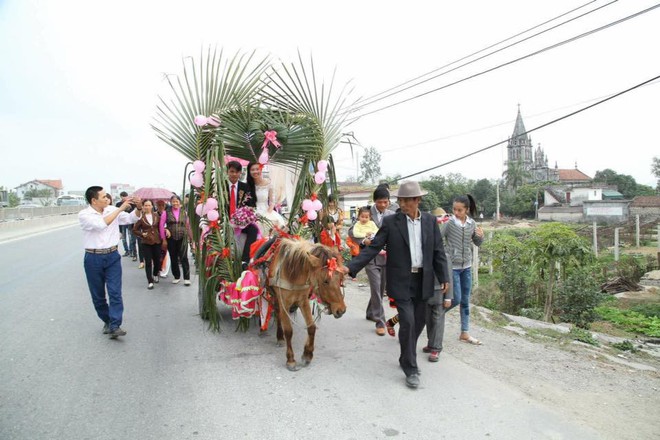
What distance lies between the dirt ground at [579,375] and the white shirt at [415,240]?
1.30 m

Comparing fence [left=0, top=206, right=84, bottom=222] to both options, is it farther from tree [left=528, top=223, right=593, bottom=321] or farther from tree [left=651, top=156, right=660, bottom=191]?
tree [left=651, top=156, right=660, bottom=191]

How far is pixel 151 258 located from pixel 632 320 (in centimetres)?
985

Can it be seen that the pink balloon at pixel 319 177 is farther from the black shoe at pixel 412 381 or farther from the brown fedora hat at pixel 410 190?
the black shoe at pixel 412 381

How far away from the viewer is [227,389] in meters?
3.63

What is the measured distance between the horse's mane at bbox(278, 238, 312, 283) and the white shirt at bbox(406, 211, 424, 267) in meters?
1.00

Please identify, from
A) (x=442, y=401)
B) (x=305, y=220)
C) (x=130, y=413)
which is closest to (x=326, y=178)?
(x=305, y=220)

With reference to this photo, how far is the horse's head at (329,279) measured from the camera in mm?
3824


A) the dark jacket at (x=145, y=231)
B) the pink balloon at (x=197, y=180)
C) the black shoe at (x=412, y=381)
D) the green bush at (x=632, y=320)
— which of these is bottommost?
the green bush at (x=632, y=320)

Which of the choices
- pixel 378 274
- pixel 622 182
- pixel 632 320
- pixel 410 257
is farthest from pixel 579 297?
pixel 622 182

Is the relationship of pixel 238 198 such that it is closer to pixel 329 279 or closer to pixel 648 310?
pixel 329 279

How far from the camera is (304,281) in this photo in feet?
13.7

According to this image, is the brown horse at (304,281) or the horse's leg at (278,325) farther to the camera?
the horse's leg at (278,325)

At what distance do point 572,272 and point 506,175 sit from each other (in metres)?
68.5

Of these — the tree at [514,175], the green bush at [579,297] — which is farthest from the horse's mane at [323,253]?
the tree at [514,175]
